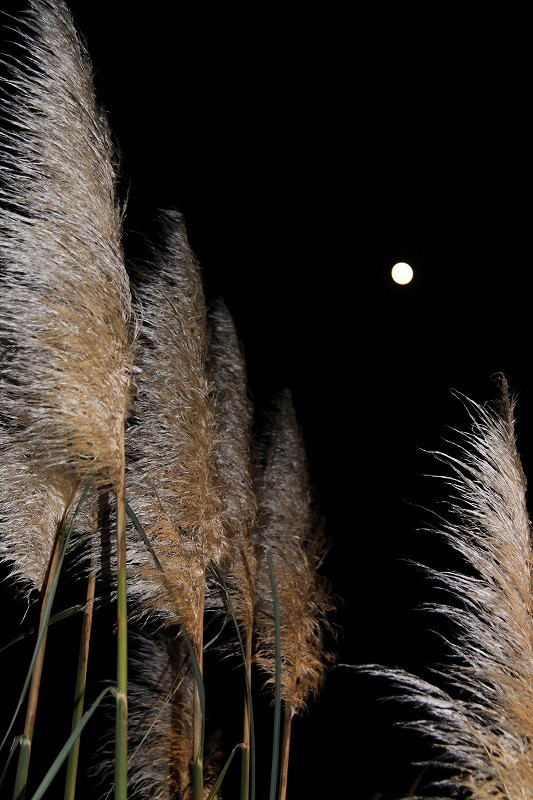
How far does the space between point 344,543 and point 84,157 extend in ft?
11.1

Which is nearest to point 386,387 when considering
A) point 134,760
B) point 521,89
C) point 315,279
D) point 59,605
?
point 315,279

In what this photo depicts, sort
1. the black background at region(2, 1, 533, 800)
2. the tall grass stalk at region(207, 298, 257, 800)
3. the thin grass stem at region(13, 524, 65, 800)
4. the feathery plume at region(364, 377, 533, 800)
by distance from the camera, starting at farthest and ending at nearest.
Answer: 1. the black background at region(2, 1, 533, 800)
2. the tall grass stalk at region(207, 298, 257, 800)
3. the feathery plume at region(364, 377, 533, 800)
4. the thin grass stem at region(13, 524, 65, 800)

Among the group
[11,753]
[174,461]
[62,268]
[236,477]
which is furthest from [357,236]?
[11,753]

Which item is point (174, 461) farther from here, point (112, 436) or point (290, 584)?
point (290, 584)

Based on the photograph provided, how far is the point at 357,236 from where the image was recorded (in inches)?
171

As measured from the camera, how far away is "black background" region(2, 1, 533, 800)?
3416 mm

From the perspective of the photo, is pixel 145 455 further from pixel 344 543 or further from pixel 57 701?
pixel 344 543

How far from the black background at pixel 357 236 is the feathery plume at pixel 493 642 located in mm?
2120

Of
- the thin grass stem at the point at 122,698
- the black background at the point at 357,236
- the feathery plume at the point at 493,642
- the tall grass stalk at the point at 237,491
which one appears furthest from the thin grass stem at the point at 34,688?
the black background at the point at 357,236

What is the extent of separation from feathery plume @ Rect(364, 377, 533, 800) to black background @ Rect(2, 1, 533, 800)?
212 centimetres

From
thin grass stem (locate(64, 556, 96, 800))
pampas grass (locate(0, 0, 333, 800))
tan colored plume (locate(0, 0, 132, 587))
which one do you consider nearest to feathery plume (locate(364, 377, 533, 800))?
pampas grass (locate(0, 0, 333, 800))

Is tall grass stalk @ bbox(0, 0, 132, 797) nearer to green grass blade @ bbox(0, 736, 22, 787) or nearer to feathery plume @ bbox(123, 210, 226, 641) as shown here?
green grass blade @ bbox(0, 736, 22, 787)

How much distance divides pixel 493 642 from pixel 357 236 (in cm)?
335

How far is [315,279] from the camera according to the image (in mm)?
4562
